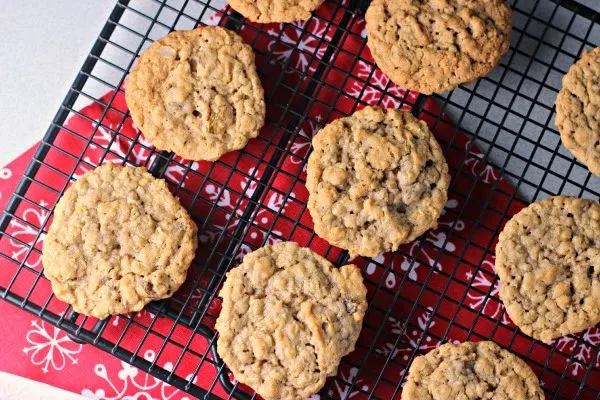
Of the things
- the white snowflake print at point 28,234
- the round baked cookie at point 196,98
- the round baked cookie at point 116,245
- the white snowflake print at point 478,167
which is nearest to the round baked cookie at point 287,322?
the round baked cookie at point 116,245

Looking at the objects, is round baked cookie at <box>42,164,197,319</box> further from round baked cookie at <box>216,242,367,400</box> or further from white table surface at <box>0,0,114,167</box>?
white table surface at <box>0,0,114,167</box>

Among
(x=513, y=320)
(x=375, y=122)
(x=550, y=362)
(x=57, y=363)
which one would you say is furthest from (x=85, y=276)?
(x=550, y=362)

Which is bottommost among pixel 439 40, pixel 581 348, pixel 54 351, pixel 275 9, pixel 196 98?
pixel 54 351

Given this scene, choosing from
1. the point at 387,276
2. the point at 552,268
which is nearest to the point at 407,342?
the point at 387,276

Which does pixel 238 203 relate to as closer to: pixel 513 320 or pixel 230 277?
pixel 230 277

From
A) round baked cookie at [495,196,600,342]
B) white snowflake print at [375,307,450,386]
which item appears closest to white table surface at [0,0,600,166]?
round baked cookie at [495,196,600,342]

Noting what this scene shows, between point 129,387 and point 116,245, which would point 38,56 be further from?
point 129,387
